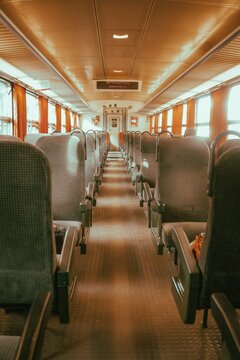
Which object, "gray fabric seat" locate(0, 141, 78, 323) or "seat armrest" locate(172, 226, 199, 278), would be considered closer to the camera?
"gray fabric seat" locate(0, 141, 78, 323)

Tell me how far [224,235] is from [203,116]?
899 cm

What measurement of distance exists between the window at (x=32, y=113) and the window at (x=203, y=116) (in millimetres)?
4953

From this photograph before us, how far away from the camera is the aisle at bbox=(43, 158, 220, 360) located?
6.19 feet

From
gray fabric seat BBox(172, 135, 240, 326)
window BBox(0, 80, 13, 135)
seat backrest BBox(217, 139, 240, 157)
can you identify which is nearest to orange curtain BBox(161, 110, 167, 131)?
window BBox(0, 80, 13, 135)

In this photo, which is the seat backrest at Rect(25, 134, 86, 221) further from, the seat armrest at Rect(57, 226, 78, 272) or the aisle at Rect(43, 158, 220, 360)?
the seat armrest at Rect(57, 226, 78, 272)

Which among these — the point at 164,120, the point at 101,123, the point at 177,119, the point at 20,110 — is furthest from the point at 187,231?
the point at 101,123

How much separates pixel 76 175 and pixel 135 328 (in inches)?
55.1

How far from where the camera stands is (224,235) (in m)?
1.36

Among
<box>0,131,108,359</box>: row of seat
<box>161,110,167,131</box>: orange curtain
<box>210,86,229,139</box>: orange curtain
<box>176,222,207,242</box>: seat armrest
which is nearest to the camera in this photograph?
<box>0,131,108,359</box>: row of seat

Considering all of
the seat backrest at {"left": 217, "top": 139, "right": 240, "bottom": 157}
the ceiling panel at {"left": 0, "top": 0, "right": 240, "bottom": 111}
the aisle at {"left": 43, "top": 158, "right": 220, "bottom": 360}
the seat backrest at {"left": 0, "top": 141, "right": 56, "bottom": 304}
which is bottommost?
the aisle at {"left": 43, "top": 158, "right": 220, "bottom": 360}

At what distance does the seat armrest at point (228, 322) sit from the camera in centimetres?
112

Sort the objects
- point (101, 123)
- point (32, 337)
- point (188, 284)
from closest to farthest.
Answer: point (32, 337), point (188, 284), point (101, 123)

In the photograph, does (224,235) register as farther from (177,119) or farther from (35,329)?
(177,119)

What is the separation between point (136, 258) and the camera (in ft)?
11.0
